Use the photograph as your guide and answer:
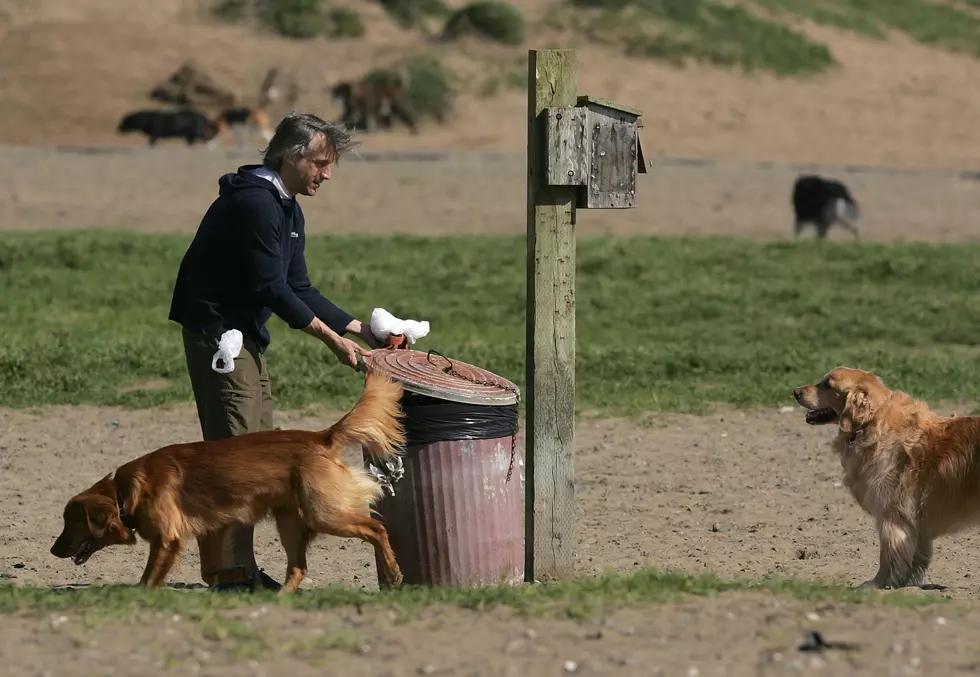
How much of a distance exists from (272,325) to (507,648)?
9415 millimetres

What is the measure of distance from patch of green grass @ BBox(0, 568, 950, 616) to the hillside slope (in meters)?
26.4

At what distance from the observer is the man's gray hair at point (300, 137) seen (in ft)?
21.2

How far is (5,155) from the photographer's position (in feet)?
90.1

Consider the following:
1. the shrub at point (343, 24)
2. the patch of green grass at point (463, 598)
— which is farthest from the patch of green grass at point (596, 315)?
the shrub at point (343, 24)

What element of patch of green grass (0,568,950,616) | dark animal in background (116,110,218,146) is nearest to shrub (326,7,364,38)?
dark animal in background (116,110,218,146)

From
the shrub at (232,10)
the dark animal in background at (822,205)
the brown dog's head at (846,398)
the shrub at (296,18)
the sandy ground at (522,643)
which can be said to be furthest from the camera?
the shrub at (232,10)

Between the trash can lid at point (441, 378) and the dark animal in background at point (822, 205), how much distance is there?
1474 cm

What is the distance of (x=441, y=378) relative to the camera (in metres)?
6.54

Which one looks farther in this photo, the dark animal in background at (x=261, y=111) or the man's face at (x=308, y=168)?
the dark animal in background at (x=261, y=111)

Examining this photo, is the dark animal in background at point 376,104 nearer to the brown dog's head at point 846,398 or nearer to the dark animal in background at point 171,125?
the dark animal in background at point 171,125

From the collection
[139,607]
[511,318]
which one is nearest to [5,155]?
[511,318]

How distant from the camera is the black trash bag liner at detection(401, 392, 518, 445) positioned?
6.48 m

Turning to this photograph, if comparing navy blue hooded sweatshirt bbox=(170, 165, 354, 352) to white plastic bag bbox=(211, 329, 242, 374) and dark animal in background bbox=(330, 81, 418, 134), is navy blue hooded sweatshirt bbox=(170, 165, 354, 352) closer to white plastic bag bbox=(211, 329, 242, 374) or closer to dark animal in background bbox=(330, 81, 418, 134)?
white plastic bag bbox=(211, 329, 242, 374)

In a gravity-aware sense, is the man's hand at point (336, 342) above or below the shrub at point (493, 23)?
below
